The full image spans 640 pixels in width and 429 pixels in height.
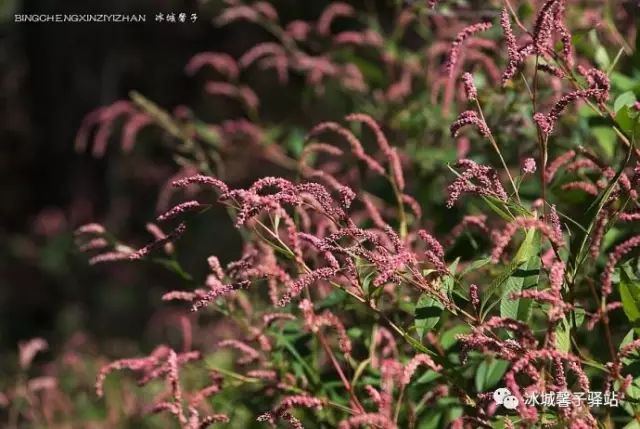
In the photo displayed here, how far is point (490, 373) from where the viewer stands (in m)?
1.47

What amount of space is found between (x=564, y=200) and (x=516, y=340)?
0.45 meters

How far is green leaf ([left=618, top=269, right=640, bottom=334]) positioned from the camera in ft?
4.20

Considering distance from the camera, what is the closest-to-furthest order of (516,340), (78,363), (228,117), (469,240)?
1. (516,340)
2. (469,240)
3. (78,363)
4. (228,117)

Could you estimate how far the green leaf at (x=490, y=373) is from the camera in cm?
145

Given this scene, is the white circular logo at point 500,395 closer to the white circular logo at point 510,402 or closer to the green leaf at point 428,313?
the white circular logo at point 510,402

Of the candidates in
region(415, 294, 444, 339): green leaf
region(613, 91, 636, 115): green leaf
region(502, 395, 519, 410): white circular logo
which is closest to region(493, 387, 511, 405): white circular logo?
region(502, 395, 519, 410): white circular logo

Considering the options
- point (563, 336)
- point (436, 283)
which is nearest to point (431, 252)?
point (436, 283)

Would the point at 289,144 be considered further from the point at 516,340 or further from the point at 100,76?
the point at 100,76

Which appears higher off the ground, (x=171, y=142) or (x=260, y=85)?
(x=171, y=142)

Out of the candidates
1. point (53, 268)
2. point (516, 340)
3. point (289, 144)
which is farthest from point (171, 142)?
point (53, 268)

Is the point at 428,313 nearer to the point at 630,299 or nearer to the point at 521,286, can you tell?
the point at 521,286

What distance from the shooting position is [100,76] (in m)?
5.28

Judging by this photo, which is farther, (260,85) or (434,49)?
(260,85)

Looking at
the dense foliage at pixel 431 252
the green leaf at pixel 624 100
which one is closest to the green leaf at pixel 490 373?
the dense foliage at pixel 431 252
